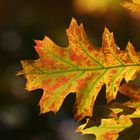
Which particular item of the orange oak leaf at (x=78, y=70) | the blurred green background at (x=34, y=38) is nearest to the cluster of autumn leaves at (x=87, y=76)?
the orange oak leaf at (x=78, y=70)

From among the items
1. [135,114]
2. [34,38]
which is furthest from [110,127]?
[34,38]

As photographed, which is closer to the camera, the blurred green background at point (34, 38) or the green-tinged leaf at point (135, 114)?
the green-tinged leaf at point (135, 114)

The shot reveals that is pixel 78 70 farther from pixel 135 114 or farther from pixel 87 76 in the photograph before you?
pixel 135 114

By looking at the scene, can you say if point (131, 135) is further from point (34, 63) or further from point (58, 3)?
point (58, 3)

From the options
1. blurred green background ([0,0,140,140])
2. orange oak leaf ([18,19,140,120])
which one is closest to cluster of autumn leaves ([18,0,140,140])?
orange oak leaf ([18,19,140,120])

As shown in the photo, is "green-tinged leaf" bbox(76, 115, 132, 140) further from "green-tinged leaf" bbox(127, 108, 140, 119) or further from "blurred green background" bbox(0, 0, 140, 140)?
"blurred green background" bbox(0, 0, 140, 140)

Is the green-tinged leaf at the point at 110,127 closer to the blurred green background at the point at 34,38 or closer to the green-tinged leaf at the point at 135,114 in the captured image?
the green-tinged leaf at the point at 135,114
